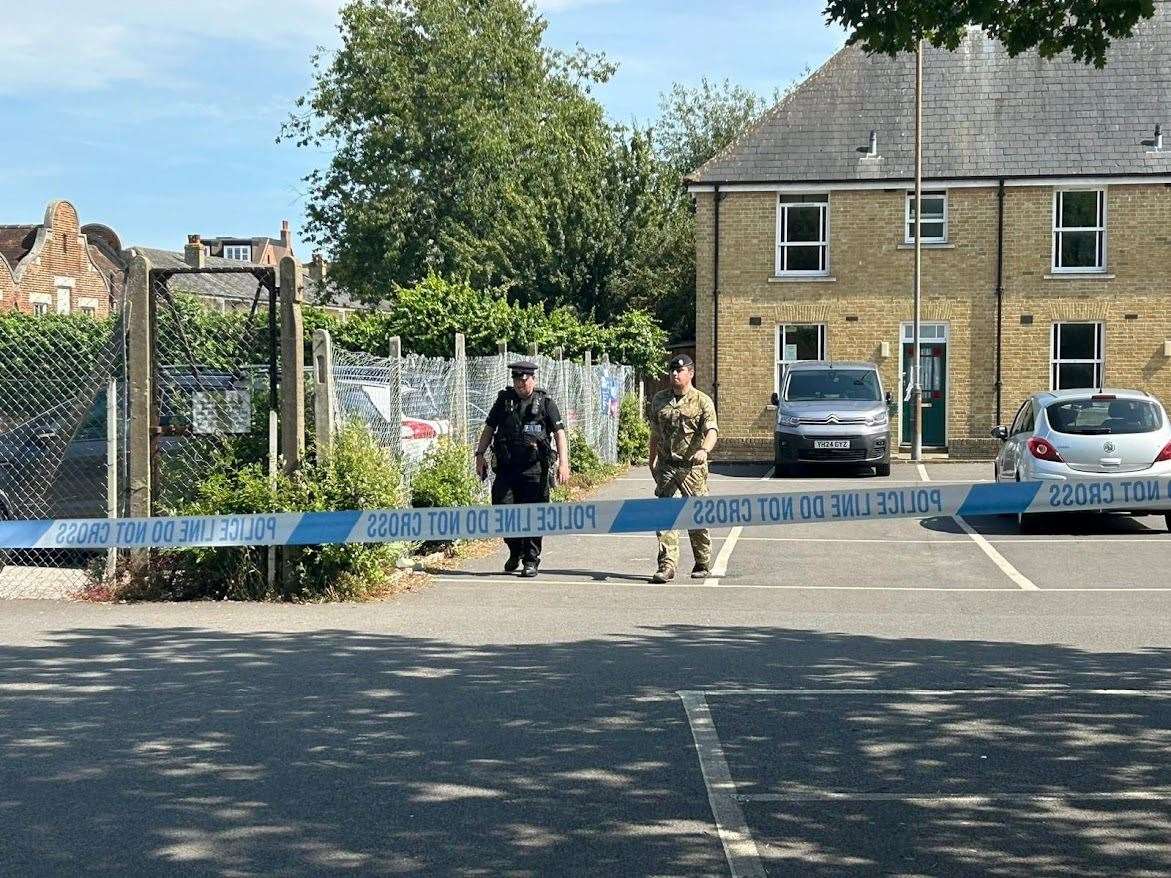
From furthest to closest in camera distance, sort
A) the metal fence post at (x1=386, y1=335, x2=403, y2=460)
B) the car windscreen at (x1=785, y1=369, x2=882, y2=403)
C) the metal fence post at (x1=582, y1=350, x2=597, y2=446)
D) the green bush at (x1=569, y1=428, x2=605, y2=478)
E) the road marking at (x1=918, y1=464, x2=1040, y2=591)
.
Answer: the car windscreen at (x1=785, y1=369, x2=882, y2=403)
the metal fence post at (x1=582, y1=350, x2=597, y2=446)
the green bush at (x1=569, y1=428, x2=605, y2=478)
the metal fence post at (x1=386, y1=335, x2=403, y2=460)
the road marking at (x1=918, y1=464, x2=1040, y2=591)

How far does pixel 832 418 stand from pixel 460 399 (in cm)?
1054

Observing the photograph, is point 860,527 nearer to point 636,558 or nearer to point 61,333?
point 636,558

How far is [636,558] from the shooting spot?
13711mm

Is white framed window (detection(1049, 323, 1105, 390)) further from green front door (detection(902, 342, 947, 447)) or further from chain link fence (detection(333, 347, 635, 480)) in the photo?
chain link fence (detection(333, 347, 635, 480))

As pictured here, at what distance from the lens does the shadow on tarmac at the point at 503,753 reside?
4.91m

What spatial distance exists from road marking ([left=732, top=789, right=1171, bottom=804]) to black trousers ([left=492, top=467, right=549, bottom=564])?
6716mm

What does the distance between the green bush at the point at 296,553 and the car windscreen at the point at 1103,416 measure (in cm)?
802

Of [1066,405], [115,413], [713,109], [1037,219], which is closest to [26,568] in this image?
[115,413]

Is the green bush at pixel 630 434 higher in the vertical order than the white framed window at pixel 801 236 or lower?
lower

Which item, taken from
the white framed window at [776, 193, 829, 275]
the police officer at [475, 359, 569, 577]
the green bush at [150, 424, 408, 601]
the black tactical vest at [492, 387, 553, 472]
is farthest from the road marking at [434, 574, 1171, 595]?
the white framed window at [776, 193, 829, 275]

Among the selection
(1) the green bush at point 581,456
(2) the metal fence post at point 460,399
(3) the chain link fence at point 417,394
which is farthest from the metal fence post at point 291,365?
(1) the green bush at point 581,456

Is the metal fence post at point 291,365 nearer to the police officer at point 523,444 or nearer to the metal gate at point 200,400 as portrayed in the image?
the metal gate at point 200,400

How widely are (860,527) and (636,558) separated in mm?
4014

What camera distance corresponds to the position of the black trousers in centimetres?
1226
